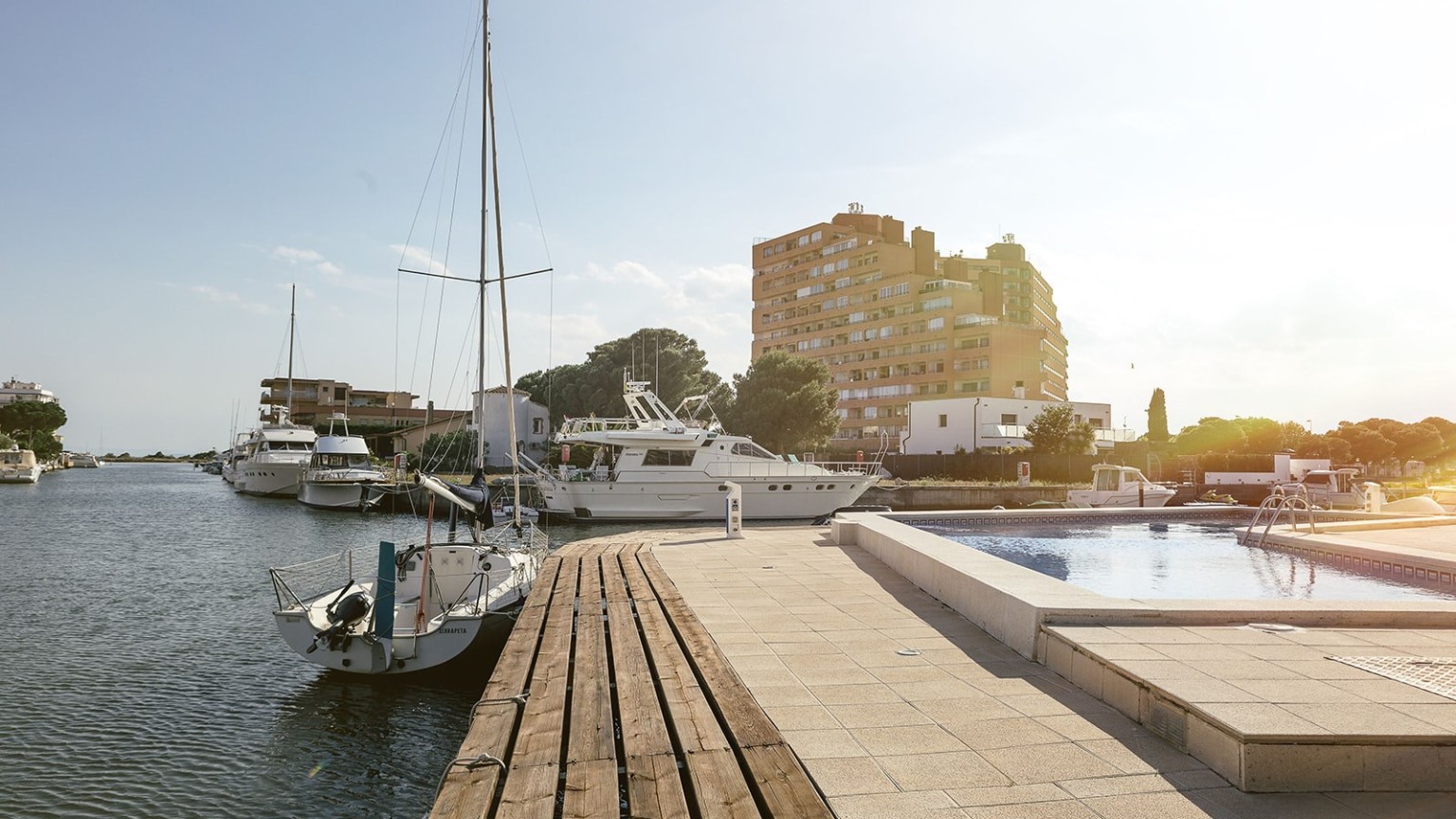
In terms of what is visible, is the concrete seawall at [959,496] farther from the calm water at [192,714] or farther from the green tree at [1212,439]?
the green tree at [1212,439]

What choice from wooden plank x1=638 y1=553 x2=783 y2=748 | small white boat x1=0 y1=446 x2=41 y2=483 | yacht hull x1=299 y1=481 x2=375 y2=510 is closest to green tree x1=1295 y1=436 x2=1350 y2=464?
yacht hull x1=299 y1=481 x2=375 y2=510

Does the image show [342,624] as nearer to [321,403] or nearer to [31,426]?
[321,403]

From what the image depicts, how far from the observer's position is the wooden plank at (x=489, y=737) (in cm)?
364

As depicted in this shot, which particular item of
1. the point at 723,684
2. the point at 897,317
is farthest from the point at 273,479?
the point at 723,684

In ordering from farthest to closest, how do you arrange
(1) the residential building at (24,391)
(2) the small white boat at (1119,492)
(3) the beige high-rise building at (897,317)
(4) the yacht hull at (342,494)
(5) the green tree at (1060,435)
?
(1) the residential building at (24,391), (3) the beige high-rise building at (897,317), (5) the green tree at (1060,435), (4) the yacht hull at (342,494), (2) the small white boat at (1119,492)

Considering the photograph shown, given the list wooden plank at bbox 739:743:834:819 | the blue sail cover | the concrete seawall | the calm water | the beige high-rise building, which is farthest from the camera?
the beige high-rise building

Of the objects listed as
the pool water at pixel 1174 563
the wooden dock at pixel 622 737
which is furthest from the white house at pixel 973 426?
the wooden dock at pixel 622 737

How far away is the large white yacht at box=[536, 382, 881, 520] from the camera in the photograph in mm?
31359

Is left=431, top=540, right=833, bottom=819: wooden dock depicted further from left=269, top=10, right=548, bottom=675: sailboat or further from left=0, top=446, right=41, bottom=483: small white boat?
left=0, top=446, right=41, bottom=483: small white boat

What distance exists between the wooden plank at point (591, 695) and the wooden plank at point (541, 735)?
0.25ft

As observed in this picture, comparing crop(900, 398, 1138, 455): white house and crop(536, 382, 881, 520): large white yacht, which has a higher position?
crop(900, 398, 1138, 455): white house

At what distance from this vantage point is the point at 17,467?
68.8 meters

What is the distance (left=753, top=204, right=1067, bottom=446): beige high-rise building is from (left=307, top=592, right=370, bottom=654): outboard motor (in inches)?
2413

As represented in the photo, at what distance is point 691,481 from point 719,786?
27.8 m
